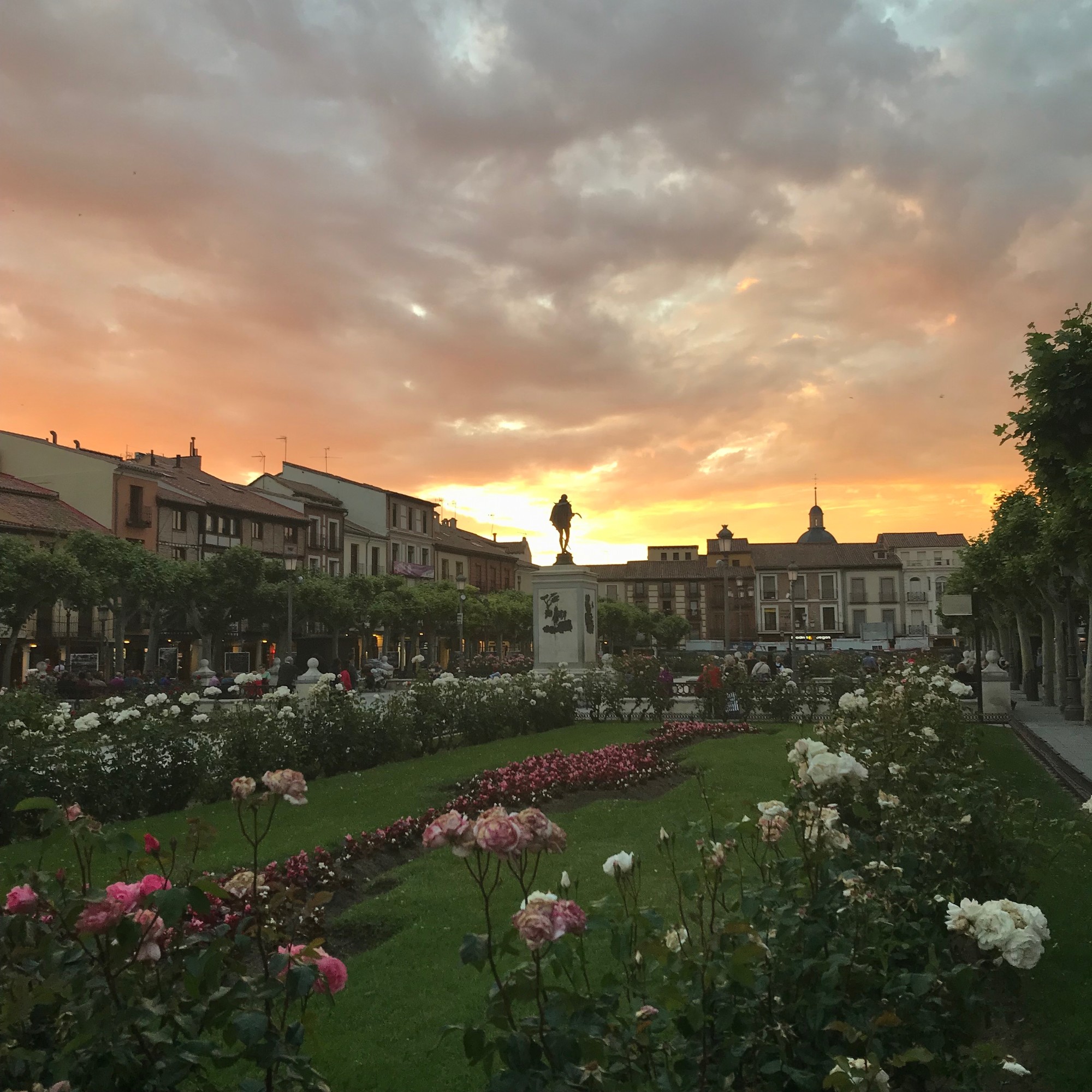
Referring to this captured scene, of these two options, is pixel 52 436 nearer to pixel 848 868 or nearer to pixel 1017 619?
pixel 1017 619

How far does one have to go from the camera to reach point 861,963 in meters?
3.60

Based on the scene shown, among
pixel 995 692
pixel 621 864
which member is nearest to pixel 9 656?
pixel 995 692

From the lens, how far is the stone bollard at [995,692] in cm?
2380

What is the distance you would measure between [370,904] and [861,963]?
5.07 m

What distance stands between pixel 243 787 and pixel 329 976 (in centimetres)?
80

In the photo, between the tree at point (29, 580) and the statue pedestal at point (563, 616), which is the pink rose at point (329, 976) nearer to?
the statue pedestal at point (563, 616)

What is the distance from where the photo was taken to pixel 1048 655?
29719 millimetres

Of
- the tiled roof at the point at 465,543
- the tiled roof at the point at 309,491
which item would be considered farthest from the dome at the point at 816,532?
the tiled roof at the point at 309,491

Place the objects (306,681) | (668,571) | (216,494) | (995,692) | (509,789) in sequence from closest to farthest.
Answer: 1. (509,789)
2. (306,681)
3. (995,692)
4. (216,494)
5. (668,571)

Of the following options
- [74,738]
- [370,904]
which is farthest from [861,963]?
[74,738]

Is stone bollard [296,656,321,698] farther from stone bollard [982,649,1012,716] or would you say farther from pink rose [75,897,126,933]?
pink rose [75,897,126,933]

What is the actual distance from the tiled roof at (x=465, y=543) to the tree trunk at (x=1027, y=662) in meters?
49.9

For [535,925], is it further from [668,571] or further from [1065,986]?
[668,571]

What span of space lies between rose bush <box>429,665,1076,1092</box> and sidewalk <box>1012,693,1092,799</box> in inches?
382
